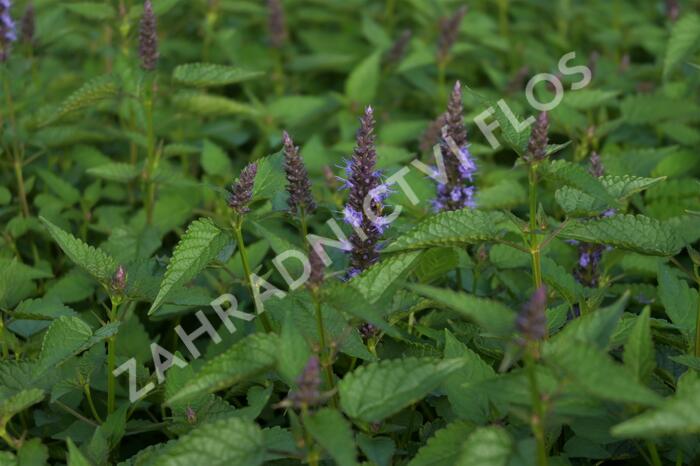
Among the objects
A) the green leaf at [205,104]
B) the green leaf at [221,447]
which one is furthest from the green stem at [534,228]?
Result: the green leaf at [205,104]

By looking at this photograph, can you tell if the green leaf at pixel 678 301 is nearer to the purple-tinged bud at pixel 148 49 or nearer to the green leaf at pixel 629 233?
the green leaf at pixel 629 233

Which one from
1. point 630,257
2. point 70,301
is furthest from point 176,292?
point 630,257

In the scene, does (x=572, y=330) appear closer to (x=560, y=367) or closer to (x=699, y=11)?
(x=560, y=367)

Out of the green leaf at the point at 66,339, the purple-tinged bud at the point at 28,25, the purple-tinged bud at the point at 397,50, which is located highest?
the purple-tinged bud at the point at 28,25

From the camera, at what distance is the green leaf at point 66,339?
254 centimetres

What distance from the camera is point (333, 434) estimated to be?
2.00m

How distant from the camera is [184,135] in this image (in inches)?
192

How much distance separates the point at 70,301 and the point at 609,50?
13.1ft

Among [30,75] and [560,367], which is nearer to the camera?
[560,367]

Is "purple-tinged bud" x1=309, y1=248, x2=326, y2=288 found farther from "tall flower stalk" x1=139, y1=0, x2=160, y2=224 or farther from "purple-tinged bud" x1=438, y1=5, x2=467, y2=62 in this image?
"purple-tinged bud" x1=438, y1=5, x2=467, y2=62

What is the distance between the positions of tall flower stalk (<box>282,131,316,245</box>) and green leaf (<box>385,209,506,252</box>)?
43 centimetres

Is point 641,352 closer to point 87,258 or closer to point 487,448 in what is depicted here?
point 487,448

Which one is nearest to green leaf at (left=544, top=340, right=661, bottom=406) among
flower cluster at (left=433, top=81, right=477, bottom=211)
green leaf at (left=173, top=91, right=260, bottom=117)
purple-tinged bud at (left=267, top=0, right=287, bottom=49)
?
flower cluster at (left=433, top=81, right=477, bottom=211)

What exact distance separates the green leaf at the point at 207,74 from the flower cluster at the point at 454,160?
0.97 metres
